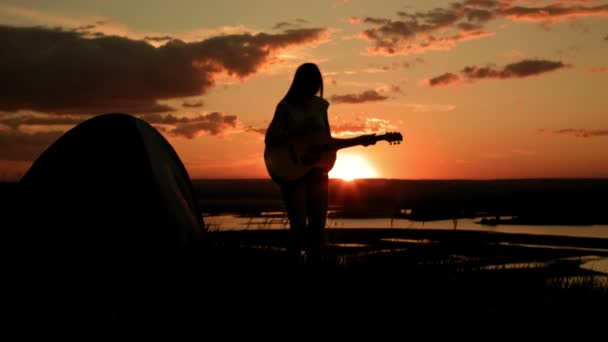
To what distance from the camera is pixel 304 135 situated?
7.95 meters

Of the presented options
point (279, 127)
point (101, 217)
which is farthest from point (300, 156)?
point (101, 217)

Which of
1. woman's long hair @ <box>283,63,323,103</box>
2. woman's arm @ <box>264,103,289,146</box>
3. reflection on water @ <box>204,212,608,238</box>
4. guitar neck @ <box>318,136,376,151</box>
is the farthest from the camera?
reflection on water @ <box>204,212,608,238</box>

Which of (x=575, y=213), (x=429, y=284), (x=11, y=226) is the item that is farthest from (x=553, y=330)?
(x=575, y=213)

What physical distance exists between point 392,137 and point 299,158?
4.56ft

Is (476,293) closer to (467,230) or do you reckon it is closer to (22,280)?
(22,280)

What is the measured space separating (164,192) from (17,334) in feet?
9.25

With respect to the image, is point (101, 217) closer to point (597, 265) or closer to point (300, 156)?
point (300, 156)

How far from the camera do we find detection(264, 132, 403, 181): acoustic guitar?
7926 mm

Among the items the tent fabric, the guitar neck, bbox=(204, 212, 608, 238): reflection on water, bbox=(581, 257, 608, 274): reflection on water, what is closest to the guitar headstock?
the guitar neck

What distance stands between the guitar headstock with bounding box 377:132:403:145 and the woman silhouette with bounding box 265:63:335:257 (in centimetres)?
88

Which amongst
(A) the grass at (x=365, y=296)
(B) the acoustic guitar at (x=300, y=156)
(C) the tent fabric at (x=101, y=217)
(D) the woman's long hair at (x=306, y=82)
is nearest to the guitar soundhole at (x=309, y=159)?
(B) the acoustic guitar at (x=300, y=156)

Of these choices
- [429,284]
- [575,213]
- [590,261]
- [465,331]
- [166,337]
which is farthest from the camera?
[575,213]

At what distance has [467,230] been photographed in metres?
25.0

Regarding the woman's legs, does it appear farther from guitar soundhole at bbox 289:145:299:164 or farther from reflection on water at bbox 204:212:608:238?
reflection on water at bbox 204:212:608:238
